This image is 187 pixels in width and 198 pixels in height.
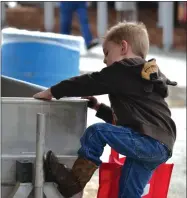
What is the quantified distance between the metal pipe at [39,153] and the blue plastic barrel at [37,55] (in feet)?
8.86

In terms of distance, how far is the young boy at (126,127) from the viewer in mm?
2795

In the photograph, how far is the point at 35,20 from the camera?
1512 centimetres

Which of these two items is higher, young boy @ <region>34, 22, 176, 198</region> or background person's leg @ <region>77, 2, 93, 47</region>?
background person's leg @ <region>77, 2, 93, 47</region>

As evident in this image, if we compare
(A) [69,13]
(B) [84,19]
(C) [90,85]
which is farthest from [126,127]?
(B) [84,19]

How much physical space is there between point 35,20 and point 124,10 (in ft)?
15.2

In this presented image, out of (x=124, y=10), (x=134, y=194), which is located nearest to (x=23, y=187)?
(x=134, y=194)

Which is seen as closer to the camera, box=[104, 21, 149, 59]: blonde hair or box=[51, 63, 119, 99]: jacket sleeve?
box=[51, 63, 119, 99]: jacket sleeve

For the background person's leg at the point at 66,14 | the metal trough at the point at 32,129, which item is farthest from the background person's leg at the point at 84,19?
the metal trough at the point at 32,129

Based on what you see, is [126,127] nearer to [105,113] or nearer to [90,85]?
[90,85]

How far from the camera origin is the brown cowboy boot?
2789 mm

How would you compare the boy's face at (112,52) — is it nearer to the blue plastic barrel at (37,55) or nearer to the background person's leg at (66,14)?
the blue plastic barrel at (37,55)

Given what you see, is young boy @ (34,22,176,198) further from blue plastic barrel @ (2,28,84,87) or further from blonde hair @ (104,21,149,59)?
blue plastic barrel @ (2,28,84,87)

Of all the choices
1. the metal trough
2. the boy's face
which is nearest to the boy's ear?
the boy's face

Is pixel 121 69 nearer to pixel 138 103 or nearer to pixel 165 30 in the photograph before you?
pixel 138 103
